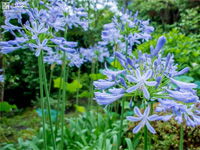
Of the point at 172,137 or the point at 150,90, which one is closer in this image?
the point at 150,90

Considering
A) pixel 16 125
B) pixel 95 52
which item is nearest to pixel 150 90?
pixel 95 52

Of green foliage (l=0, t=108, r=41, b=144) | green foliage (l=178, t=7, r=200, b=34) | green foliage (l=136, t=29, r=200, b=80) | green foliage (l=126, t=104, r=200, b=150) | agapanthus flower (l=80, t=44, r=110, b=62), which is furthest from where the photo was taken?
green foliage (l=178, t=7, r=200, b=34)

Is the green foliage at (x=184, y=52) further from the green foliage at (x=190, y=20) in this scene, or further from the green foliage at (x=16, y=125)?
the green foliage at (x=190, y=20)

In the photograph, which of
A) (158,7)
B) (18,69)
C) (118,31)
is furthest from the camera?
(158,7)

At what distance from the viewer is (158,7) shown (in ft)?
34.6

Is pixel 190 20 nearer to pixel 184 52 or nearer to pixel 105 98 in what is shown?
pixel 184 52

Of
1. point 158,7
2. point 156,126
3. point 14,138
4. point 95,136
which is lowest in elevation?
point 14,138

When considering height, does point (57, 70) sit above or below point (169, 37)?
below

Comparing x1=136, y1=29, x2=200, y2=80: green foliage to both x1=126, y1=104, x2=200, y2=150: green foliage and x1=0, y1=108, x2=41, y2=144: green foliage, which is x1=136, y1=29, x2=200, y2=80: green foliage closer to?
x1=126, y1=104, x2=200, y2=150: green foliage

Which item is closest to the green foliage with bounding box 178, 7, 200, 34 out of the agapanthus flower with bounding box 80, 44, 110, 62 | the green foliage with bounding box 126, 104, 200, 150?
the agapanthus flower with bounding box 80, 44, 110, 62

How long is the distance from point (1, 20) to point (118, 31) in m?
2.53

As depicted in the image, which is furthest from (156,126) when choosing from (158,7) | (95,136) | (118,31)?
(158,7)

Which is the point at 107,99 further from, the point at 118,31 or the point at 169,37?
the point at 169,37

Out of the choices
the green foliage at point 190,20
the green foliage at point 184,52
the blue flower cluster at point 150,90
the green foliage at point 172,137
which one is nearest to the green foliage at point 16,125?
the green foliage at point 172,137
